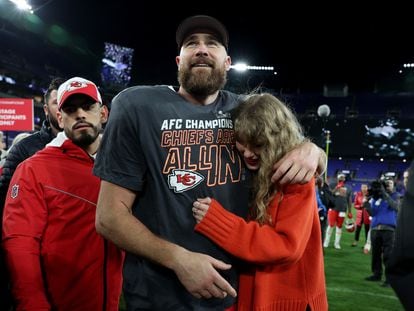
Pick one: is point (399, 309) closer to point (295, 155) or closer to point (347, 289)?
point (347, 289)

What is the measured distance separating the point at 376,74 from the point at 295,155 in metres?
38.7

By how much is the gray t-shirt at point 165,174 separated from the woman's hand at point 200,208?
0.03 meters

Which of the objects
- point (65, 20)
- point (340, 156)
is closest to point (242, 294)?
point (65, 20)

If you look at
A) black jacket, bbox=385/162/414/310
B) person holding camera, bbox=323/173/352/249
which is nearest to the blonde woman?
black jacket, bbox=385/162/414/310

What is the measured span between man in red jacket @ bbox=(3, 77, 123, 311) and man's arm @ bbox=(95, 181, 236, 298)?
0.73 m

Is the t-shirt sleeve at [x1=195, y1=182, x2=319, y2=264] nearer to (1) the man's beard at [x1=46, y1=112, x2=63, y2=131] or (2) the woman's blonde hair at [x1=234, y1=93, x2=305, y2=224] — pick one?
(2) the woman's blonde hair at [x1=234, y1=93, x2=305, y2=224]

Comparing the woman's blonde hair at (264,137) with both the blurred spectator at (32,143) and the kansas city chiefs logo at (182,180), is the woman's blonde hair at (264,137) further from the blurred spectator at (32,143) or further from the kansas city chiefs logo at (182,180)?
the blurred spectator at (32,143)

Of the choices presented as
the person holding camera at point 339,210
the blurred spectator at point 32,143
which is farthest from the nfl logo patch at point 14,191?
the person holding camera at point 339,210

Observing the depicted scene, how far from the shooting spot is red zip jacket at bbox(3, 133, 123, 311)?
227 cm

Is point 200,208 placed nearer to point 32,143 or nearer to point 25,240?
point 25,240

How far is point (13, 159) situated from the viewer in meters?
3.06

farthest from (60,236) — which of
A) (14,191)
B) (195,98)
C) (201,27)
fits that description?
(201,27)

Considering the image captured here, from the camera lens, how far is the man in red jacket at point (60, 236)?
224 centimetres

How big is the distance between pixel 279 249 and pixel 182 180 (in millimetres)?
493
